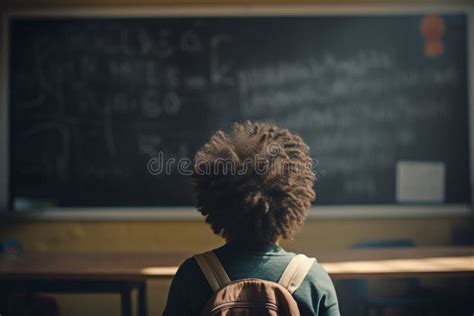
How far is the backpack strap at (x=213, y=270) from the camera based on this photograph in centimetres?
172

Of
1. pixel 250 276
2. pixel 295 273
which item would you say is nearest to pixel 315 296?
pixel 295 273

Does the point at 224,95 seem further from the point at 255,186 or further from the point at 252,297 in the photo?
the point at 252,297

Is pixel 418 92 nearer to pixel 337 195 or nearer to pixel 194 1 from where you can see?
pixel 337 195

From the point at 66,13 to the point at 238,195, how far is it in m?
3.13

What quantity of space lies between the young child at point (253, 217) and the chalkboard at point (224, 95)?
2.62 metres

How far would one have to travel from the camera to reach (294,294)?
1.71 metres

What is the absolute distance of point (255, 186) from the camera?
177 centimetres

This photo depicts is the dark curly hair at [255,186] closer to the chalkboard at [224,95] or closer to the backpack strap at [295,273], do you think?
the backpack strap at [295,273]

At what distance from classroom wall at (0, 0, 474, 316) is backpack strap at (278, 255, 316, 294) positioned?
2698mm

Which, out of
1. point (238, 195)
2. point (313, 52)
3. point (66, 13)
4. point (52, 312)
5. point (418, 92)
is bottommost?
point (52, 312)

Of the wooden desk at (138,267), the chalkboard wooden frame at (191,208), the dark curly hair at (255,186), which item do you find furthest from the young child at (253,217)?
the chalkboard wooden frame at (191,208)

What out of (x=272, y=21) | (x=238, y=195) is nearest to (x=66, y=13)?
(x=272, y=21)

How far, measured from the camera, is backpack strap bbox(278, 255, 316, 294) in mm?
1715

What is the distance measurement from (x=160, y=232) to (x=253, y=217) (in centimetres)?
277
